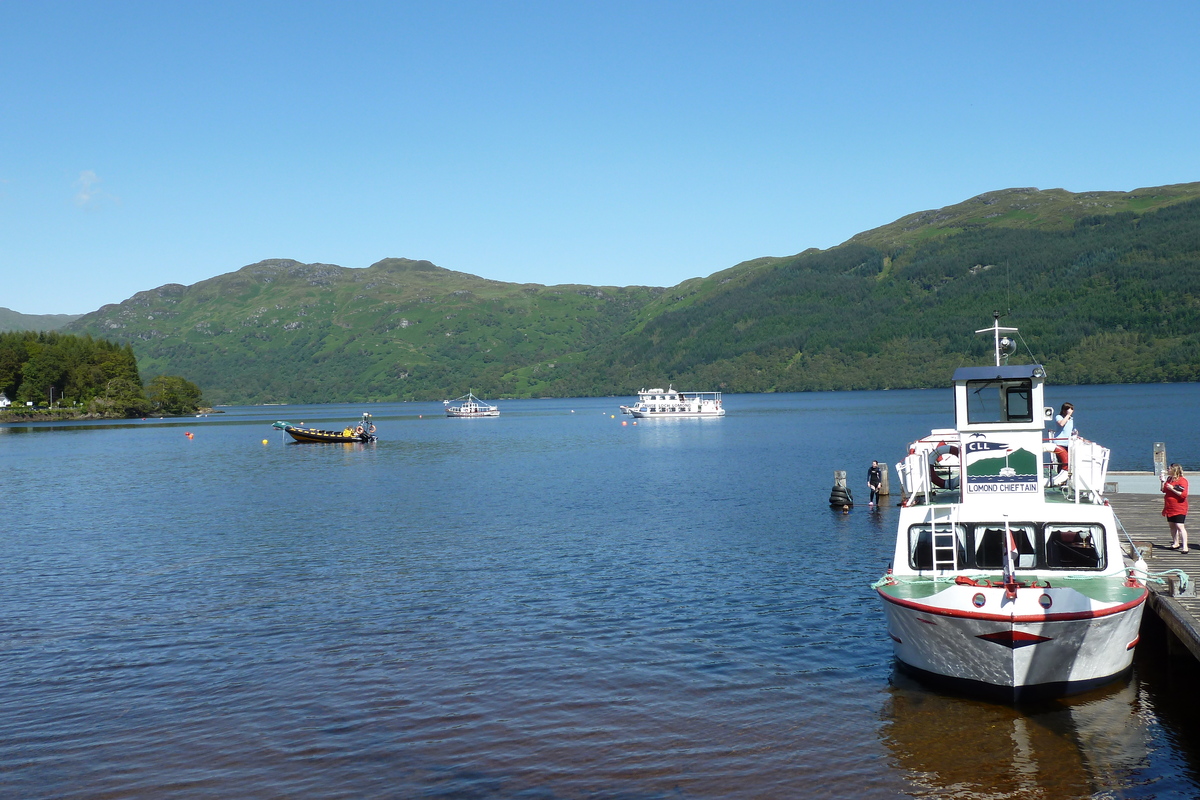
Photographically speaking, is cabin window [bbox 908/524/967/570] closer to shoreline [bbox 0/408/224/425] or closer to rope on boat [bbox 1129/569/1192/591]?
rope on boat [bbox 1129/569/1192/591]

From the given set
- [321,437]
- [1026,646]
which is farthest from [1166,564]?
→ [321,437]

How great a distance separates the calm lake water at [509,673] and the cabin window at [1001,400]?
5.07 m

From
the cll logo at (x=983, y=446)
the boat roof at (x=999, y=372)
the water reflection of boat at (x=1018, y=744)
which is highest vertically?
the boat roof at (x=999, y=372)

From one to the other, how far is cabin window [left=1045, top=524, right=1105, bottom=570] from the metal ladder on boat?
5.41ft

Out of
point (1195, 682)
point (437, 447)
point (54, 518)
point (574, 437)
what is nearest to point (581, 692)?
point (1195, 682)

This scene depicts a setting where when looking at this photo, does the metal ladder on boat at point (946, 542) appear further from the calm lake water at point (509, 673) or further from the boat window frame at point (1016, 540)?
the calm lake water at point (509, 673)

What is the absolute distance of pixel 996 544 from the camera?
17.5 metres

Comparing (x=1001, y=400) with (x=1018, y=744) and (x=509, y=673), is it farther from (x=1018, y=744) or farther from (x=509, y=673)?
(x=509, y=673)

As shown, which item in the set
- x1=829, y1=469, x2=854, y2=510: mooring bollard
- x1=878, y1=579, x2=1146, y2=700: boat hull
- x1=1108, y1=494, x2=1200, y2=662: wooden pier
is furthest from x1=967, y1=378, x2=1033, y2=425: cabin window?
x1=829, y1=469, x2=854, y2=510: mooring bollard

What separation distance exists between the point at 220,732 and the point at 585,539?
20002 mm

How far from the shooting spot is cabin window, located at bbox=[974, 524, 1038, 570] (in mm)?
17406

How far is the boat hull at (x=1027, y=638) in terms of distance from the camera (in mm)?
14469

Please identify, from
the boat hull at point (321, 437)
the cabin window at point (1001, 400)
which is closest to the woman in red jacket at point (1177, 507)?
the cabin window at point (1001, 400)

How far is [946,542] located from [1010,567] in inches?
115
